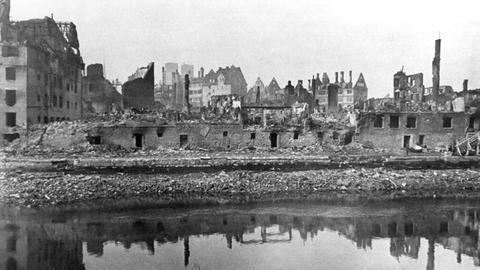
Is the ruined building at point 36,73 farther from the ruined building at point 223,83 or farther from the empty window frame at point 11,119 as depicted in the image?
the ruined building at point 223,83

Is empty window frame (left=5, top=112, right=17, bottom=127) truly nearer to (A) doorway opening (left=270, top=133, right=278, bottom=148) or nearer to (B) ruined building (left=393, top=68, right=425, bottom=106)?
(A) doorway opening (left=270, top=133, right=278, bottom=148)

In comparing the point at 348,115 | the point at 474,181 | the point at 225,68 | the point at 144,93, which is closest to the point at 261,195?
the point at 474,181

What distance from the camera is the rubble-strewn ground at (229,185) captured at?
23.8 metres

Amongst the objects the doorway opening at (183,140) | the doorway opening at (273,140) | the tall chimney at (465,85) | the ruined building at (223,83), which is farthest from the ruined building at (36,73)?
the tall chimney at (465,85)

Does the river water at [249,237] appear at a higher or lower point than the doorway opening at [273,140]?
lower

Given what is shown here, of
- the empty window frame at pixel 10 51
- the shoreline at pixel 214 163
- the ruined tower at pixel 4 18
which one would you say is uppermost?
the ruined tower at pixel 4 18

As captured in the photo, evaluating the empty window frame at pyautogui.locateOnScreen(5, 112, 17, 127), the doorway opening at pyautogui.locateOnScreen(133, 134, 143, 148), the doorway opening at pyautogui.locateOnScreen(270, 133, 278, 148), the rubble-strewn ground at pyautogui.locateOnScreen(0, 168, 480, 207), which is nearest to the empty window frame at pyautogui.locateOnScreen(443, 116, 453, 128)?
the rubble-strewn ground at pyautogui.locateOnScreen(0, 168, 480, 207)

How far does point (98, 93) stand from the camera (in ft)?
198

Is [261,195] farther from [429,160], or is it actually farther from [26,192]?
[429,160]

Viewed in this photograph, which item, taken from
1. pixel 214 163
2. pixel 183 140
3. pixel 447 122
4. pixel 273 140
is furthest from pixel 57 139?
pixel 447 122

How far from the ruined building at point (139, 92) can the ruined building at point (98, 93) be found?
1323 mm

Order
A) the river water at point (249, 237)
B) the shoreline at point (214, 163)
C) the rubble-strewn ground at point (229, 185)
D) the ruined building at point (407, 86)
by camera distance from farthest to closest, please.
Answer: the ruined building at point (407, 86), the shoreline at point (214, 163), the rubble-strewn ground at point (229, 185), the river water at point (249, 237)

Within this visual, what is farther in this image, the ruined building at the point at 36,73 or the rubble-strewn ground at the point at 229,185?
the ruined building at the point at 36,73

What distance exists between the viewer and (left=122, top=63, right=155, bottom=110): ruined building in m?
60.2
